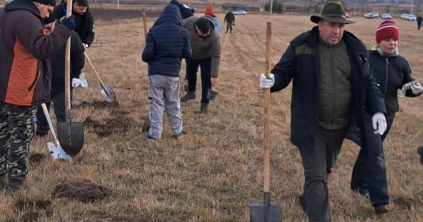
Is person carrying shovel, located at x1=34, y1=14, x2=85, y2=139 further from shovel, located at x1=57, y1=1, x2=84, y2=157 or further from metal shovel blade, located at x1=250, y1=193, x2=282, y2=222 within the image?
metal shovel blade, located at x1=250, y1=193, x2=282, y2=222

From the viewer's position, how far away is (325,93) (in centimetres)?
454

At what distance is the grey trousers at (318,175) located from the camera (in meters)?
4.64

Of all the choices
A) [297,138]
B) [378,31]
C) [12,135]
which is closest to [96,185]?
[12,135]

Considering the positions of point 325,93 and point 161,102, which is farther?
point 161,102

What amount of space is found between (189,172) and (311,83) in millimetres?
2412

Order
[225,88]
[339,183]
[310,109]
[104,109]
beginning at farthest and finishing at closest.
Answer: [225,88], [104,109], [339,183], [310,109]

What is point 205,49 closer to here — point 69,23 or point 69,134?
point 69,134

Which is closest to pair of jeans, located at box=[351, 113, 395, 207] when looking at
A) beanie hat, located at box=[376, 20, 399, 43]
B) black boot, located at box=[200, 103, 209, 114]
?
beanie hat, located at box=[376, 20, 399, 43]

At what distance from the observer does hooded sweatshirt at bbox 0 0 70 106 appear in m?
4.80

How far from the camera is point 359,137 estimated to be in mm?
4762

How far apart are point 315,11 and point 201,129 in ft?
14.1

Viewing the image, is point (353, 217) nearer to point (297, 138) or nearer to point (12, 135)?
point (297, 138)

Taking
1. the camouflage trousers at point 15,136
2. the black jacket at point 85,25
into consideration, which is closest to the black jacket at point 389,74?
the camouflage trousers at point 15,136

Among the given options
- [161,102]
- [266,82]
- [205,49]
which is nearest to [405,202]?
[266,82]
